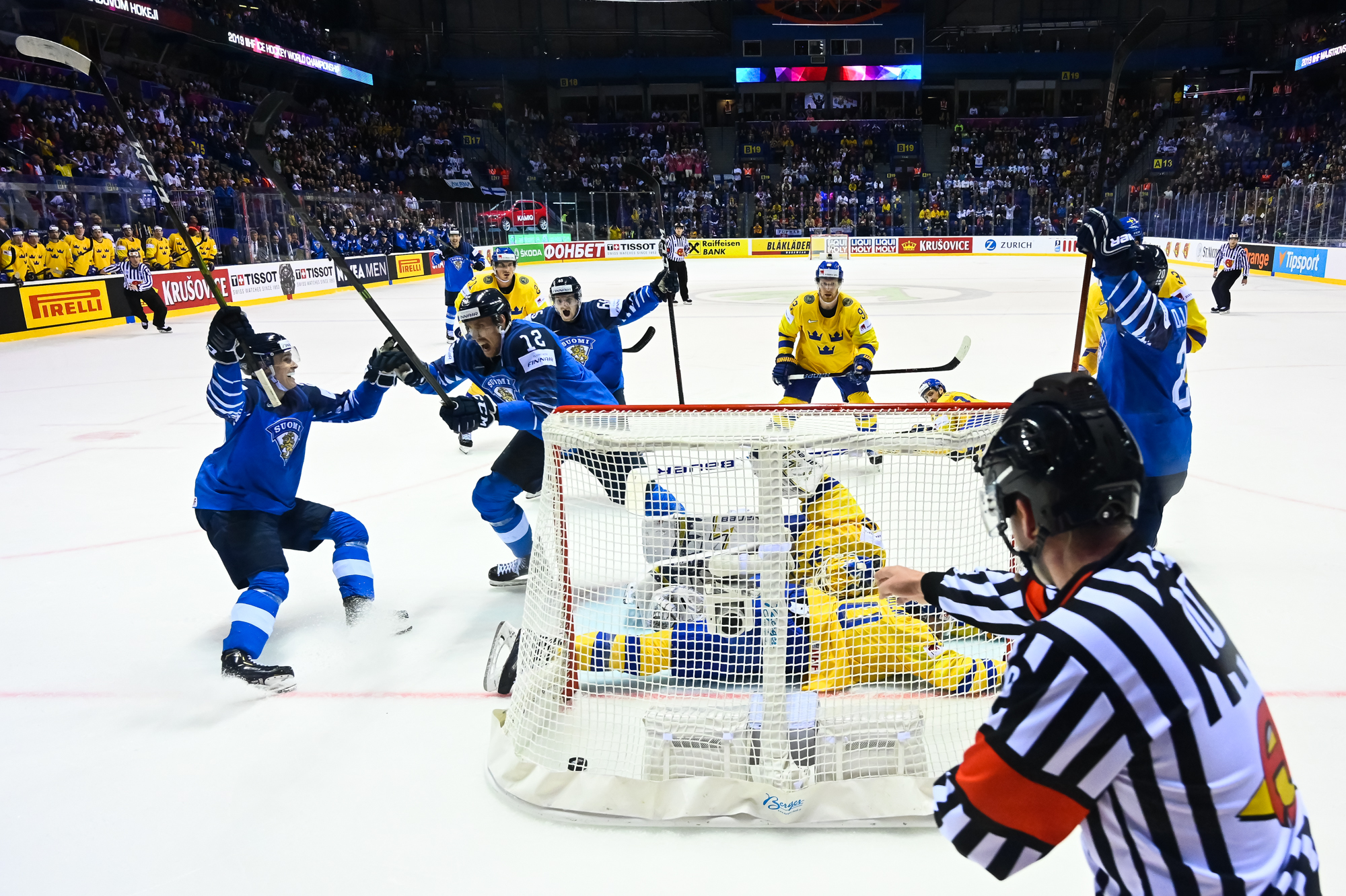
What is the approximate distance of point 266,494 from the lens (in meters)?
3.57

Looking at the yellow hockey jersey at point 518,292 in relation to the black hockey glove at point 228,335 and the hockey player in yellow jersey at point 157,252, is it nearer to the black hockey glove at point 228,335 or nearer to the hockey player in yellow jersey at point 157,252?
the black hockey glove at point 228,335

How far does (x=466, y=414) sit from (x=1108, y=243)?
229 cm

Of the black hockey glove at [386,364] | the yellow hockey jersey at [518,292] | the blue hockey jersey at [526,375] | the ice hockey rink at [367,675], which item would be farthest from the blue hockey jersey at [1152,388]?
the yellow hockey jersey at [518,292]

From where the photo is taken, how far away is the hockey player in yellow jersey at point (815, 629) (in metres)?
2.69

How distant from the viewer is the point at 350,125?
107 ft

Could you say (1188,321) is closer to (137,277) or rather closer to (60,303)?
(137,277)

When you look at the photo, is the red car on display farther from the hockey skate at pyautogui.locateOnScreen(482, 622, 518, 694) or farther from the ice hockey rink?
the hockey skate at pyautogui.locateOnScreen(482, 622, 518, 694)

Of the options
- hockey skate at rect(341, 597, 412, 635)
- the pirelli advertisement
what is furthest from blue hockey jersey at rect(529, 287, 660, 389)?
the pirelli advertisement

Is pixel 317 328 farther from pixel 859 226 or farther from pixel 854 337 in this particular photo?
pixel 859 226

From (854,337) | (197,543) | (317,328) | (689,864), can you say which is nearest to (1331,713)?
(689,864)

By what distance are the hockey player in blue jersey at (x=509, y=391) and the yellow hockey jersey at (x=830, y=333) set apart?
94.5 inches

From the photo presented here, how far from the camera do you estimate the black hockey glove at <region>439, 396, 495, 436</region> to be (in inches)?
132

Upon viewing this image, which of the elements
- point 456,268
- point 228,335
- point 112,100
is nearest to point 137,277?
point 456,268

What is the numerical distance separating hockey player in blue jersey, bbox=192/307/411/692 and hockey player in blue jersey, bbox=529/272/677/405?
Result: 199 centimetres
